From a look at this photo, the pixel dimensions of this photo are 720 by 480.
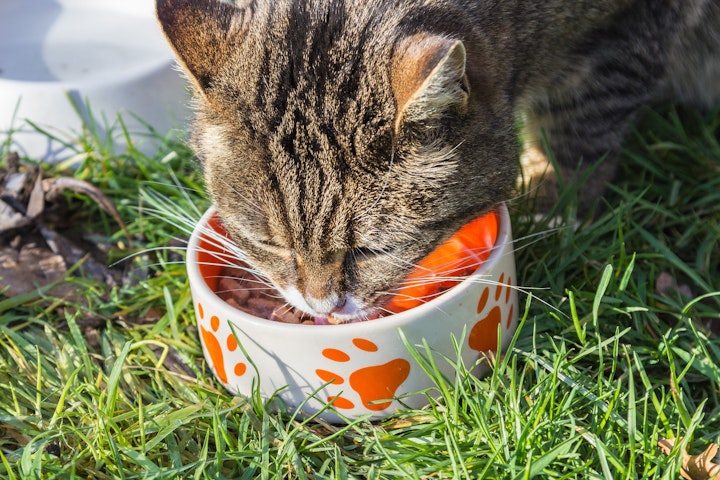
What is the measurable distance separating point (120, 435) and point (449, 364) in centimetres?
79

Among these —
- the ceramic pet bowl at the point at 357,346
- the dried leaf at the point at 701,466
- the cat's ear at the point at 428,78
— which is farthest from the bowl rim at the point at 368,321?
the dried leaf at the point at 701,466

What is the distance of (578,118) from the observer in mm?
2525

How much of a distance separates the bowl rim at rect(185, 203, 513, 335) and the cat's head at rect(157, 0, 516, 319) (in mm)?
113

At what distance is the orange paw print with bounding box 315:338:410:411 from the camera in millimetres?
1764

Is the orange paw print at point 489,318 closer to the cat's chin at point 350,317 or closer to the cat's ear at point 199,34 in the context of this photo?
the cat's chin at point 350,317

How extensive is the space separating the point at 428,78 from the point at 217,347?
877 millimetres

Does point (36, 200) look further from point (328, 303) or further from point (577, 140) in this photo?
point (577, 140)

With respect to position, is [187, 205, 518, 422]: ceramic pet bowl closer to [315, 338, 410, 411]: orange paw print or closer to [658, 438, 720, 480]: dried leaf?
[315, 338, 410, 411]: orange paw print

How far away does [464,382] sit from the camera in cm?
183

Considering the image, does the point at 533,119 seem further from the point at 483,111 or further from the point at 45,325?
the point at 45,325

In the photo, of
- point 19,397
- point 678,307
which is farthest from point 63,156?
point 678,307

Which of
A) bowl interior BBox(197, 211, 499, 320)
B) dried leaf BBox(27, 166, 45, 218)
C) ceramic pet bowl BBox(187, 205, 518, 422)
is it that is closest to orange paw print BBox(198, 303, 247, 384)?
ceramic pet bowl BBox(187, 205, 518, 422)

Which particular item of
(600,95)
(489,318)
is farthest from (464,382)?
(600,95)

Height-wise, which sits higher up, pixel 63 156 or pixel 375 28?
pixel 375 28
